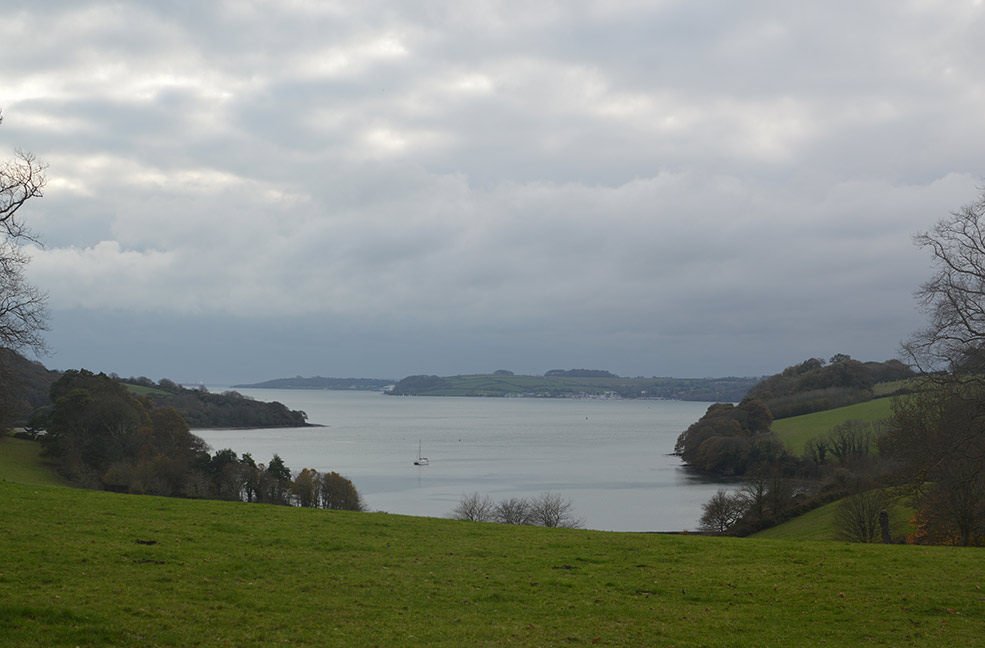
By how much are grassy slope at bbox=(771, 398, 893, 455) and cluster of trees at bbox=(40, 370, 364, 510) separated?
180 ft

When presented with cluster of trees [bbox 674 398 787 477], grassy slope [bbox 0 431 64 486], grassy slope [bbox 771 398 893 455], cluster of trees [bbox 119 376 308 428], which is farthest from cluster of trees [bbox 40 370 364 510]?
cluster of trees [bbox 119 376 308 428]

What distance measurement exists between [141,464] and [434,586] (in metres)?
44.9

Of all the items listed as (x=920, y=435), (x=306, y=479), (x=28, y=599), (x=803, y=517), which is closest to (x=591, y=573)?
(x=28, y=599)

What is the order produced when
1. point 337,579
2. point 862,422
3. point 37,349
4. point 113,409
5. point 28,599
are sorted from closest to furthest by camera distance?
point 28,599 → point 337,579 → point 37,349 → point 113,409 → point 862,422

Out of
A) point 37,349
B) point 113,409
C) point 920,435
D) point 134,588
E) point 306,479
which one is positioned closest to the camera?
point 134,588

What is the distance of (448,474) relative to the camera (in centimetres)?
7888

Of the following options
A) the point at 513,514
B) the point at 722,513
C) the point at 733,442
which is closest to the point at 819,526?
the point at 722,513

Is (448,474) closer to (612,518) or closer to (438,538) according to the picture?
(612,518)

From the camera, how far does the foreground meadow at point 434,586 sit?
29.0 feet

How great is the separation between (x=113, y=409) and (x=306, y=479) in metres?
18.3

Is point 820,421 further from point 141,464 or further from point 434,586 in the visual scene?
point 434,586

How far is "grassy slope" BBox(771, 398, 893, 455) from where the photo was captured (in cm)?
7988

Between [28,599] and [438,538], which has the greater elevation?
[28,599]

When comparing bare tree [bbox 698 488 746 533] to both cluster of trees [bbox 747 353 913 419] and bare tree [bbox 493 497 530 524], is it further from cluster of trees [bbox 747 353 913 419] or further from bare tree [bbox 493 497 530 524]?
cluster of trees [bbox 747 353 913 419]
